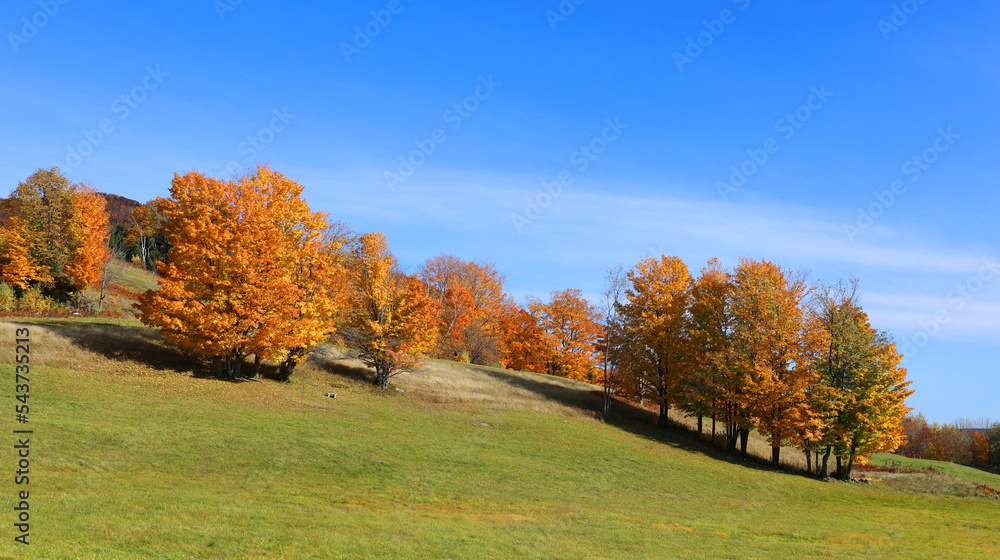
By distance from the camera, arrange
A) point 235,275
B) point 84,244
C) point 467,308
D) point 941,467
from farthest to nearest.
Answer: point 467,308 < point 941,467 < point 84,244 < point 235,275

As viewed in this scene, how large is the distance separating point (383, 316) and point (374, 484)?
24.3 m

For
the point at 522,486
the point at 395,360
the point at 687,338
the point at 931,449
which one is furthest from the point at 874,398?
the point at 931,449

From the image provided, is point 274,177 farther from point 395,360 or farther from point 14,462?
point 14,462

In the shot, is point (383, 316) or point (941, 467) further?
point (941, 467)

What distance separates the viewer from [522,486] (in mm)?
27719

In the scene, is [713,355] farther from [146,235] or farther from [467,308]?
[146,235]

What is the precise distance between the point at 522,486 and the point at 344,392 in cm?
2077

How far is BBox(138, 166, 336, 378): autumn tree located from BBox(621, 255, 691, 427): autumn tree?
1072 inches

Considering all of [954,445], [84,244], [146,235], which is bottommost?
[954,445]

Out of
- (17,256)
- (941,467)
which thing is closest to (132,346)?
(17,256)

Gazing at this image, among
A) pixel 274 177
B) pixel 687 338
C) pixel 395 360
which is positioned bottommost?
pixel 395 360

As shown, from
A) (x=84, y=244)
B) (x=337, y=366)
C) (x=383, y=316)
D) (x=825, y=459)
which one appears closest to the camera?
(x=825, y=459)

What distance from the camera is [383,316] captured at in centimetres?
4797

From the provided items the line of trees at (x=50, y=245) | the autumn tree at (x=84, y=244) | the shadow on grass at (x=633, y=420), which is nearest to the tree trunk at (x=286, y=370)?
the shadow on grass at (x=633, y=420)
